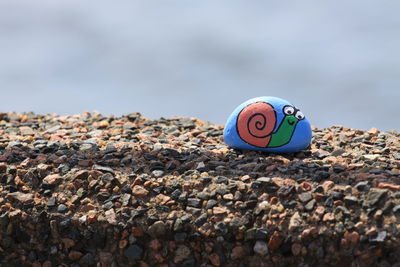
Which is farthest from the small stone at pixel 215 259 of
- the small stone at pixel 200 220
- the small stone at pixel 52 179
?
the small stone at pixel 52 179

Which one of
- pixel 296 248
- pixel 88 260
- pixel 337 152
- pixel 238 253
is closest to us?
pixel 296 248

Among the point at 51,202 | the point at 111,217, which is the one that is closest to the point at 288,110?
the point at 111,217

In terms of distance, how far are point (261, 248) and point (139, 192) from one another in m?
1.27

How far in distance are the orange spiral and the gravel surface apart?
158mm

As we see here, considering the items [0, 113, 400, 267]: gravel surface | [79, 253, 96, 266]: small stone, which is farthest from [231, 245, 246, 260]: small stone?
[79, 253, 96, 266]: small stone

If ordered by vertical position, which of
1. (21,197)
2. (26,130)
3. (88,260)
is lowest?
(88,260)

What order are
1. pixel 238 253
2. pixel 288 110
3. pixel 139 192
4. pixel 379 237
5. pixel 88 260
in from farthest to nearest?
pixel 288 110, pixel 139 192, pixel 88 260, pixel 238 253, pixel 379 237

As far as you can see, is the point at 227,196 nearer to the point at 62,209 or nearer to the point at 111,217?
the point at 111,217

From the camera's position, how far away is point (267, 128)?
7.56 metres

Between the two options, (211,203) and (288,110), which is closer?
(211,203)

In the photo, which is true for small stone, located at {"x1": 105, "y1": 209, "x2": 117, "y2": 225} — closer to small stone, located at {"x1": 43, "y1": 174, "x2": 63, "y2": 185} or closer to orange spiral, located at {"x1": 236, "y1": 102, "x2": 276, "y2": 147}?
small stone, located at {"x1": 43, "y1": 174, "x2": 63, "y2": 185}

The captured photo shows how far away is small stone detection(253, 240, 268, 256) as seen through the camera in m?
5.99

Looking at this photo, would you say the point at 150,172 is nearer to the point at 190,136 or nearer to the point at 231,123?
the point at 231,123

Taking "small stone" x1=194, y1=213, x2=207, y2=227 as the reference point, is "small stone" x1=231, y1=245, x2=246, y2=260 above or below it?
below
